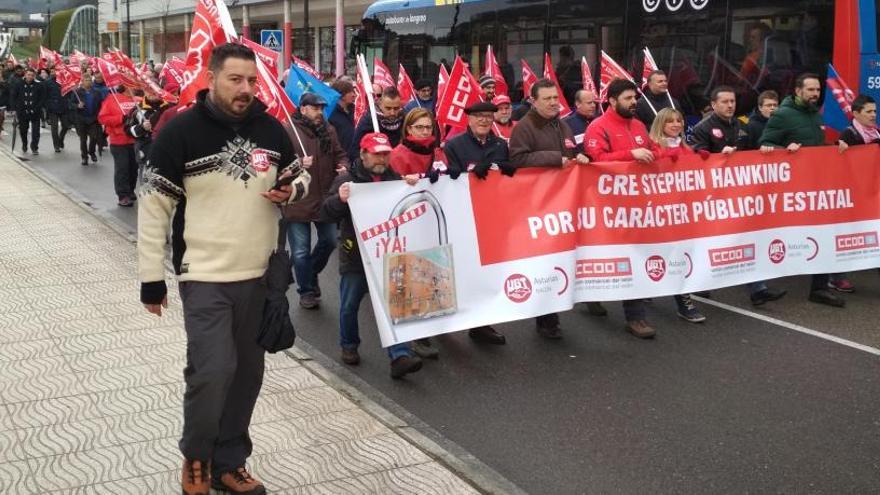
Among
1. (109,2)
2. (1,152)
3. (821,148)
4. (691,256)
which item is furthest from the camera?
(109,2)

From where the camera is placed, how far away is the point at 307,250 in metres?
7.73

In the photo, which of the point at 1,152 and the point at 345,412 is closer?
the point at 345,412

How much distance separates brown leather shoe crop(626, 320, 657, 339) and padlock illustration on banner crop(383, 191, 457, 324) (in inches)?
59.2

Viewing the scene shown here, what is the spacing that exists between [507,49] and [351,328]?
1045 centimetres

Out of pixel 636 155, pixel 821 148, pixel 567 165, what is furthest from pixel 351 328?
pixel 821 148

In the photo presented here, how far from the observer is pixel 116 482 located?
4.20 m

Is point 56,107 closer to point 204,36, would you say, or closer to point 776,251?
point 204,36

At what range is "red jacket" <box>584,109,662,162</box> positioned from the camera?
7.21 m

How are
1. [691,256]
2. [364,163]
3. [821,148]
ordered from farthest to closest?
[821,148] < [691,256] < [364,163]

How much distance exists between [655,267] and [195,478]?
14.1 feet

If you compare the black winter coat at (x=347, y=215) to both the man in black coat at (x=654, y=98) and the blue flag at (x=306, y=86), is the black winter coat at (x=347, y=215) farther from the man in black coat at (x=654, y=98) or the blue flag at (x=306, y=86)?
the man in black coat at (x=654, y=98)

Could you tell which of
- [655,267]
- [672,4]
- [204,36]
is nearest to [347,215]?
[204,36]

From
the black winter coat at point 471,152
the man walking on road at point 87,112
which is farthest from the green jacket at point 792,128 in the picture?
the man walking on road at point 87,112

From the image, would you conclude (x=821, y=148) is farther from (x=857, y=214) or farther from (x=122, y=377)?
(x=122, y=377)
